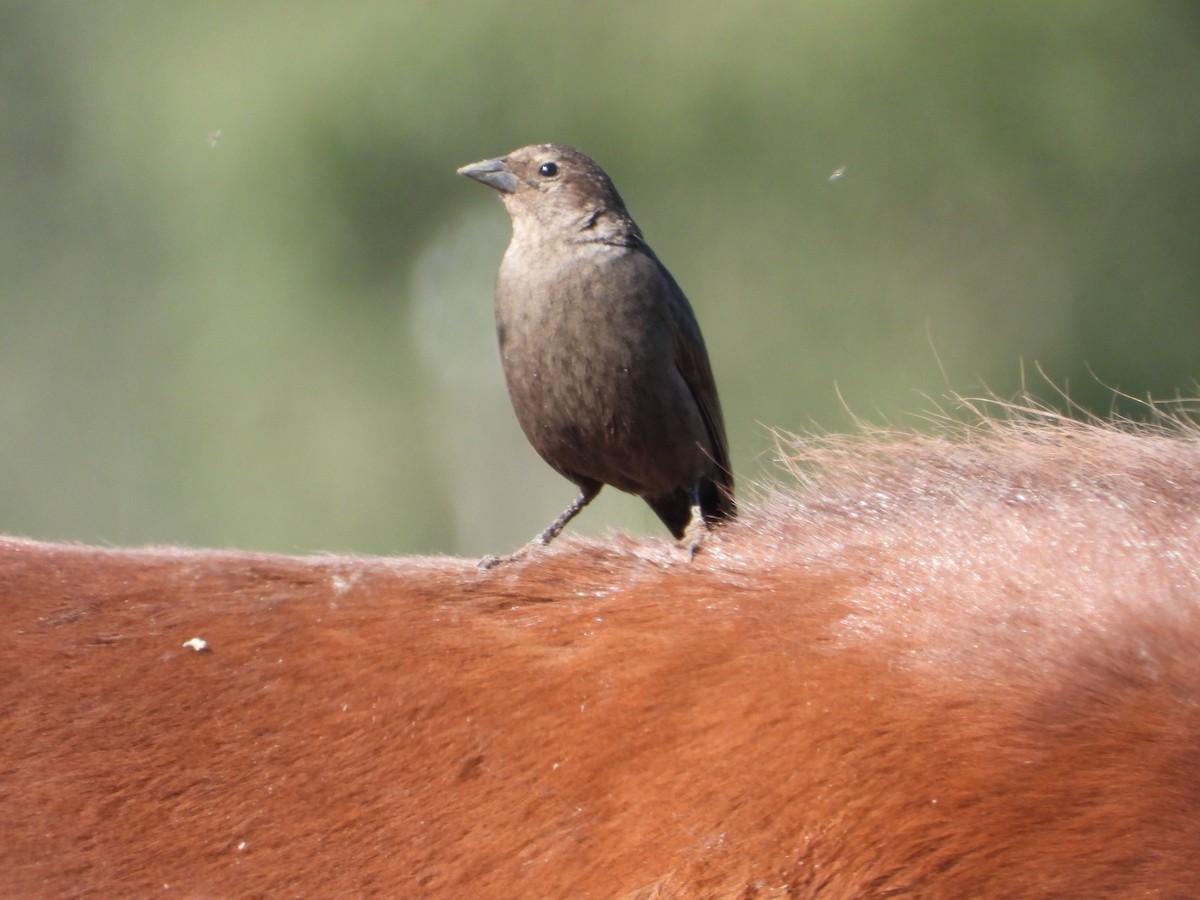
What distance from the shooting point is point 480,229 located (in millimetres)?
7301

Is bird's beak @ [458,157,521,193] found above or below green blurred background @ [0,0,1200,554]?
above

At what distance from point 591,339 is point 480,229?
14.3ft

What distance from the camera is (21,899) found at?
1.40 metres

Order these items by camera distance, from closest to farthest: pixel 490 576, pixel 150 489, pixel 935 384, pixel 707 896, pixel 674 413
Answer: pixel 707 896, pixel 490 576, pixel 674 413, pixel 935 384, pixel 150 489

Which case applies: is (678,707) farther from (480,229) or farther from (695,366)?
(480,229)

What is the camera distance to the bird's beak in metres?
3.31

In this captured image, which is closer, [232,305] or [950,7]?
[950,7]

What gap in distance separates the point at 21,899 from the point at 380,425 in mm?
5923

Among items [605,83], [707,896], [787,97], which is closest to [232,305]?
[605,83]

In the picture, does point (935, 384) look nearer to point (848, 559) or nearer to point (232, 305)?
point (232, 305)

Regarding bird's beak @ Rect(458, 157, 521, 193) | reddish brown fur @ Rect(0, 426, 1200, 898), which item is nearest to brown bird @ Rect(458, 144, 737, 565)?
bird's beak @ Rect(458, 157, 521, 193)

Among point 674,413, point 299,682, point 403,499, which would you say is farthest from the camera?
point 403,499

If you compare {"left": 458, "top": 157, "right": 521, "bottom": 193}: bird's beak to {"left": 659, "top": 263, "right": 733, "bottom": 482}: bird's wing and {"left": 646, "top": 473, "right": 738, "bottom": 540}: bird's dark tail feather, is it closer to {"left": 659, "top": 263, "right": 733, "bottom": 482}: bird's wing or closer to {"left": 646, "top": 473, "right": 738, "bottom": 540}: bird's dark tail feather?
{"left": 659, "top": 263, "right": 733, "bottom": 482}: bird's wing

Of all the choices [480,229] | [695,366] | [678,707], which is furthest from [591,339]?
[480,229]
